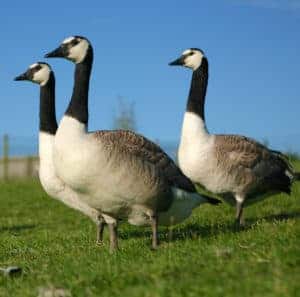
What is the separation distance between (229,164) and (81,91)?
320cm

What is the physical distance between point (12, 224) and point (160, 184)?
9.37 meters

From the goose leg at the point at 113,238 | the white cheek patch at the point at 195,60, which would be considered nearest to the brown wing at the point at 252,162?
the white cheek patch at the point at 195,60

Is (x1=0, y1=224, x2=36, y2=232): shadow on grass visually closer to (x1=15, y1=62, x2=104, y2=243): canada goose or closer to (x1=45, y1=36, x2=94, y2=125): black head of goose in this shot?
(x1=15, y1=62, x2=104, y2=243): canada goose

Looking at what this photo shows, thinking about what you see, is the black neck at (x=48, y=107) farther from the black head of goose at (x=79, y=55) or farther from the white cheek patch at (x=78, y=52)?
the white cheek patch at (x=78, y=52)

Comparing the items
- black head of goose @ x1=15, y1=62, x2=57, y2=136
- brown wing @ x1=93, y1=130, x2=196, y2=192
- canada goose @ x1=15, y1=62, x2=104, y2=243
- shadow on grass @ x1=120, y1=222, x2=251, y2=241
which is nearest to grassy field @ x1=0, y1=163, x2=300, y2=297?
shadow on grass @ x1=120, y1=222, x2=251, y2=241

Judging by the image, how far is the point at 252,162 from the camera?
39.1 ft

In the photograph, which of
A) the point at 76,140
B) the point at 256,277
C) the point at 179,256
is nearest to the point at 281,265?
the point at 256,277

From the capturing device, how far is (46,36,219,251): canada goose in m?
8.88

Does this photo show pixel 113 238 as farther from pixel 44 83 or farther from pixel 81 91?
pixel 44 83

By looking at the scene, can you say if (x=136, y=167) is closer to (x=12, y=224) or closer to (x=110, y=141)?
(x=110, y=141)

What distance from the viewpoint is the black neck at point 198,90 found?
42.2 ft

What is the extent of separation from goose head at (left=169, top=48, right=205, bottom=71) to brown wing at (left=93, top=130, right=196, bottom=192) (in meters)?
4.47

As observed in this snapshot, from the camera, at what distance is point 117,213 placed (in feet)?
31.7

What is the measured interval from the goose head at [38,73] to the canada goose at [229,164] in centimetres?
341
